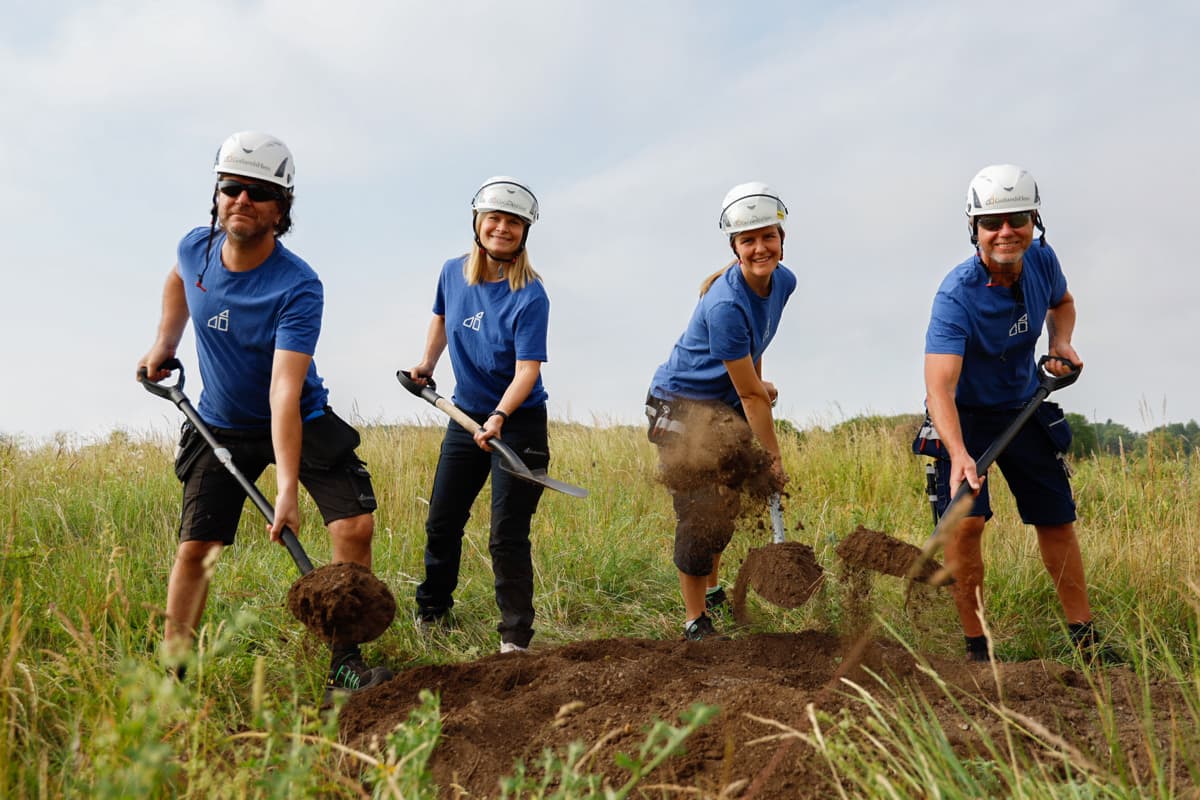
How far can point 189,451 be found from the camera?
4.52 m

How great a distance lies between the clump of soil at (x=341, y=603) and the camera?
3764mm

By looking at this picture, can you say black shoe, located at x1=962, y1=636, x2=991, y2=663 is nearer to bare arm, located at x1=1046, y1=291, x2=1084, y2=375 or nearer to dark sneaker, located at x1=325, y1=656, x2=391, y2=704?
bare arm, located at x1=1046, y1=291, x2=1084, y2=375

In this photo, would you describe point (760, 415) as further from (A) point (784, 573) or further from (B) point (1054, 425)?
(B) point (1054, 425)

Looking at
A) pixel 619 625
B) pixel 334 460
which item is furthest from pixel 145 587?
pixel 619 625

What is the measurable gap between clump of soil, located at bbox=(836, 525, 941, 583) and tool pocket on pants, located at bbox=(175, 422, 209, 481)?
2857 millimetres

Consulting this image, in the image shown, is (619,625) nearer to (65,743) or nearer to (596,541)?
(596,541)

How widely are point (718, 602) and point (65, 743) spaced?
3.38m

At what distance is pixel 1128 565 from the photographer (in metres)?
5.77

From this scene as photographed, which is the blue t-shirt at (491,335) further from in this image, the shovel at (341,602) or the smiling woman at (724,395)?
the shovel at (341,602)

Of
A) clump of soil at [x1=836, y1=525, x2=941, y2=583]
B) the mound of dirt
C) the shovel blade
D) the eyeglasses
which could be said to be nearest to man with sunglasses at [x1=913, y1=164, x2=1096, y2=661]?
the eyeglasses

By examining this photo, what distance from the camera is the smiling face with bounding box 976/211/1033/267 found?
472 cm

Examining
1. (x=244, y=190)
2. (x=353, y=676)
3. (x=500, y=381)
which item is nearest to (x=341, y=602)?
(x=353, y=676)

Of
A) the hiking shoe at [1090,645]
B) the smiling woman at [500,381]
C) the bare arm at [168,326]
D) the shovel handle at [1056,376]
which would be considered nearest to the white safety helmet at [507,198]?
the smiling woman at [500,381]

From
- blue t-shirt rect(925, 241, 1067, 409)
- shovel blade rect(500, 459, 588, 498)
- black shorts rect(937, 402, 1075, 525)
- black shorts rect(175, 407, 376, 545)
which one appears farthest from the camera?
black shorts rect(937, 402, 1075, 525)
